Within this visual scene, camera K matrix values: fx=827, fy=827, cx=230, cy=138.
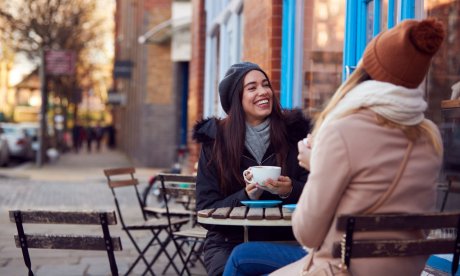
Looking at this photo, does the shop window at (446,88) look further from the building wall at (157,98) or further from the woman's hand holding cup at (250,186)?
the building wall at (157,98)

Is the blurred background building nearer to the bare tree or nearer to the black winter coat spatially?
the black winter coat

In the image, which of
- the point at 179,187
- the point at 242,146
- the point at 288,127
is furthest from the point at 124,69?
the point at 242,146

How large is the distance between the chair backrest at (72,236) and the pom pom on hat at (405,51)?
1556mm

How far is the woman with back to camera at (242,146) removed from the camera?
4547 mm

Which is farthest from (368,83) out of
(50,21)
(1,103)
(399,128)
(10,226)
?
(1,103)

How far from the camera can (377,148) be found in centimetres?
294

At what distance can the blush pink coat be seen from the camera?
2922 mm

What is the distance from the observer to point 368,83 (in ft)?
9.91

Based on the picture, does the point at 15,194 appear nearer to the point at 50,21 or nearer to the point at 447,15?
the point at 447,15

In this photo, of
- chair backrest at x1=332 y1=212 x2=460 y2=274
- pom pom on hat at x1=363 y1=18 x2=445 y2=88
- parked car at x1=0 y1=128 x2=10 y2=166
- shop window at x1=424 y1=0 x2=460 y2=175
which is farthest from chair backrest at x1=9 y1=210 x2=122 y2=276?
parked car at x1=0 y1=128 x2=10 y2=166

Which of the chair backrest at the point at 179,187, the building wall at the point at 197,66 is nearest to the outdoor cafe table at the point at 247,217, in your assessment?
the chair backrest at the point at 179,187

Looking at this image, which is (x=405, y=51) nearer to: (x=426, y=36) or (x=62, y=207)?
(x=426, y=36)

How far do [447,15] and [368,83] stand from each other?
2646 mm

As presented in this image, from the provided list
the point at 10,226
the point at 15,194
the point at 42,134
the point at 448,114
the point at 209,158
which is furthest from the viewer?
the point at 42,134
